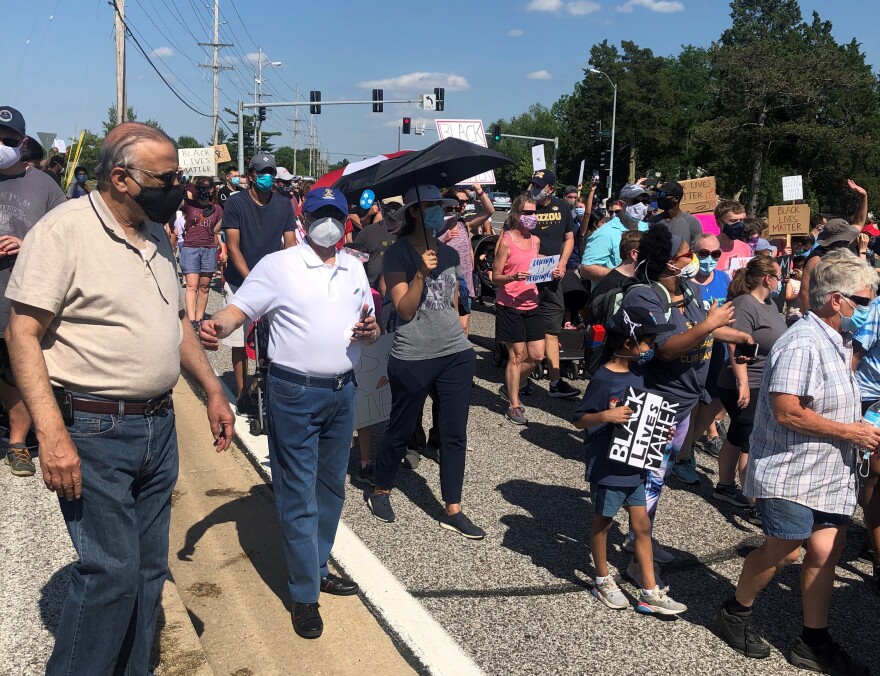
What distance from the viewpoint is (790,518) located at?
356 cm

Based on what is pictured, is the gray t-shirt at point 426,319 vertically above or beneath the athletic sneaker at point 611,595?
above

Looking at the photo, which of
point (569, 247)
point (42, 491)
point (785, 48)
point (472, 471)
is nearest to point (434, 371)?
point (472, 471)

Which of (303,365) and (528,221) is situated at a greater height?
(528,221)

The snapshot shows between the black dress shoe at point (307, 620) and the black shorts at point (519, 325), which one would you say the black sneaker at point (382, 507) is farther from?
the black shorts at point (519, 325)

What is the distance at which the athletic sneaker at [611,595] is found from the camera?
407 centimetres

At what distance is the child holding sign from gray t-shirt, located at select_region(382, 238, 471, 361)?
42.4 inches

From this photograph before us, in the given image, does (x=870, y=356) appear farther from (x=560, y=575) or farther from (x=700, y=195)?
(x=700, y=195)

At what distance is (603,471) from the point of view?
13.4ft

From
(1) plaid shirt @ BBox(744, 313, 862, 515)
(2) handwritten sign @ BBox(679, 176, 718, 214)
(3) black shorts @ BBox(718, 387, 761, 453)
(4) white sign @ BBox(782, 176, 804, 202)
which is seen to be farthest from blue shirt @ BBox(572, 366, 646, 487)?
(4) white sign @ BBox(782, 176, 804, 202)

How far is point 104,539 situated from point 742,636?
2868mm

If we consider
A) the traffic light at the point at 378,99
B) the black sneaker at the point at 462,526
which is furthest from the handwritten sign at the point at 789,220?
the traffic light at the point at 378,99

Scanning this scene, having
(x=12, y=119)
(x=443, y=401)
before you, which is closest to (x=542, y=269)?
(x=443, y=401)

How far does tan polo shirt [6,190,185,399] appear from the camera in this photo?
2494 mm

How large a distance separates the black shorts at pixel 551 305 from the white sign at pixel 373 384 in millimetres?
2301
